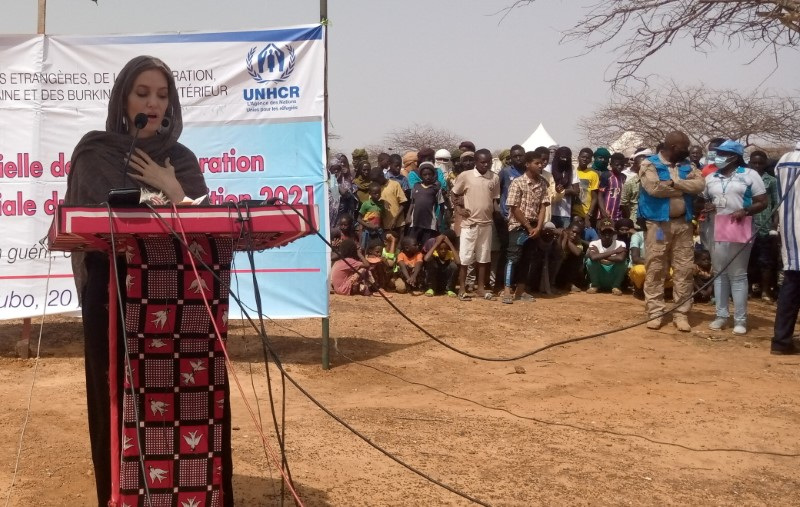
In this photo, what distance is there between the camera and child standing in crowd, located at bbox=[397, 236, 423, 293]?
40.3ft

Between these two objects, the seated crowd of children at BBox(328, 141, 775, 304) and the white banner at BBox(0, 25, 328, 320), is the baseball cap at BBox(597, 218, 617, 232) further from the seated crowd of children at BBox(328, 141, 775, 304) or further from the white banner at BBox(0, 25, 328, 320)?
the white banner at BBox(0, 25, 328, 320)

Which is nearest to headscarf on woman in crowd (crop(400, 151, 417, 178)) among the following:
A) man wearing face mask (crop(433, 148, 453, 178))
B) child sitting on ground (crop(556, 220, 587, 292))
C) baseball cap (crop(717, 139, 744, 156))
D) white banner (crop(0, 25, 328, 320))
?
man wearing face mask (crop(433, 148, 453, 178))

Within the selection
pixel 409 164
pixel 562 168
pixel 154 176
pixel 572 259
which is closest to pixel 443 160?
pixel 409 164

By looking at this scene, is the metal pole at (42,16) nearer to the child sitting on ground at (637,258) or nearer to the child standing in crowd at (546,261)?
the child standing in crowd at (546,261)

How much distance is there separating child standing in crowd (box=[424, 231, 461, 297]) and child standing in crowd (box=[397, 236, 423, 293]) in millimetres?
135

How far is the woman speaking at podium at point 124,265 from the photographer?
3.61 meters

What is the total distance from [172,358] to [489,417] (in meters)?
3.27

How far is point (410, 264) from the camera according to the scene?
12.4 m

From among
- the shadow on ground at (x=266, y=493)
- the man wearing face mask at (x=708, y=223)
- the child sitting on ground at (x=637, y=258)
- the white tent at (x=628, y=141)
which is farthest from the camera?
the white tent at (x=628, y=141)

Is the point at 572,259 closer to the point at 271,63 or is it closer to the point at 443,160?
the point at 443,160

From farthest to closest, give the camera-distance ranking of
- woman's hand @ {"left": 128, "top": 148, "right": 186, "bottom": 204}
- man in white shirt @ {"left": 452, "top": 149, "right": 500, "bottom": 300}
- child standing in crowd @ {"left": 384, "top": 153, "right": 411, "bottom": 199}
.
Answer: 1. child standing in crowd @ {"left": 384, "top": 153, "right": 411, "bottom": 199}
2. man in white shirt @ {"left": 452, "top": 149, "right": 500, "bottom": 300}
3. woman's hand @ {"left": 128, "top": 148, "right": 186, "bottom": 204}

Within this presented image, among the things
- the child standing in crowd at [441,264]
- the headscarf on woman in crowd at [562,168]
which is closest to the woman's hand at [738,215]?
the headscarf on woman in crowd at [562,168]

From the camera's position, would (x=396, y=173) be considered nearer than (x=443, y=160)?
Yes

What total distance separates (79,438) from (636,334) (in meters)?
6.11
